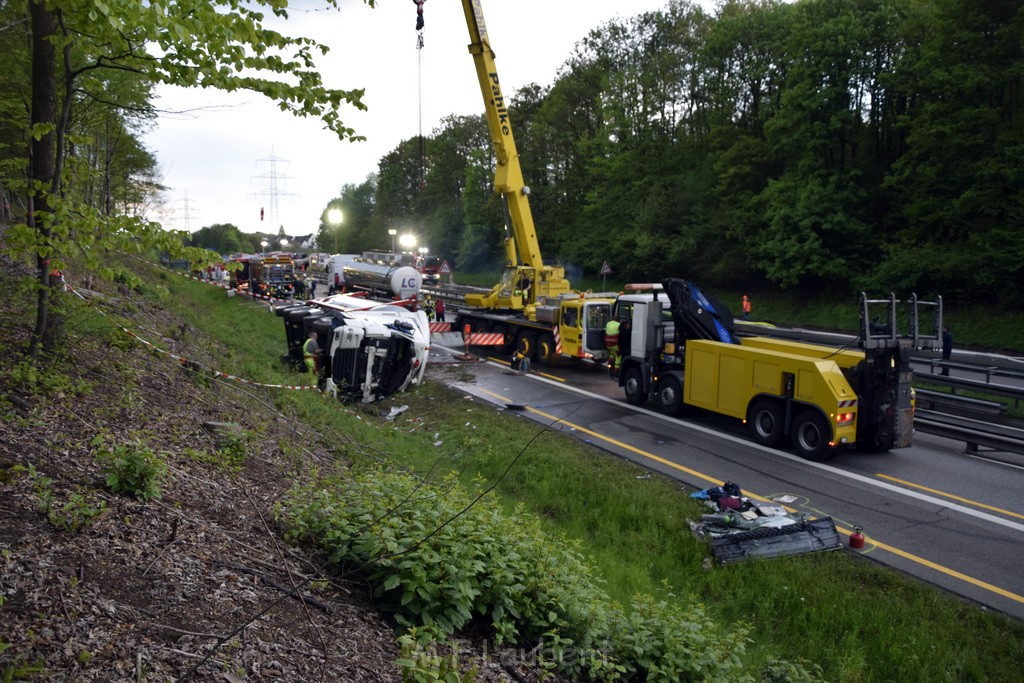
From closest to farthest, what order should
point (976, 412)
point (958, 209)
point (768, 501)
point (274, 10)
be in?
point (274, 10)
point (768, 501)
point (976, 412)
point (958, 209)

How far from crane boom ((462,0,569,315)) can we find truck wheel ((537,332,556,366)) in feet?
4.78

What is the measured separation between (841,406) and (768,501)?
104 inches

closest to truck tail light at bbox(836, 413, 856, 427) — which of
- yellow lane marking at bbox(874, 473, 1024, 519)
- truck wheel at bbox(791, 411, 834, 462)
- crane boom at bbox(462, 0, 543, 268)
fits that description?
truck wheel at bbox(791, 411, 834, 462)

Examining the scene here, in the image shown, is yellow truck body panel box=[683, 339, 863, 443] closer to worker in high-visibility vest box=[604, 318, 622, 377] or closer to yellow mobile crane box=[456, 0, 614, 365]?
worker in high-visibility vest box=[604, 318, 622, 377]

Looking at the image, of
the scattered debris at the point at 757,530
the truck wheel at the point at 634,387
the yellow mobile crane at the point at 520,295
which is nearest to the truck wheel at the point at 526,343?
the yellow mobile crane at the point at 520,295

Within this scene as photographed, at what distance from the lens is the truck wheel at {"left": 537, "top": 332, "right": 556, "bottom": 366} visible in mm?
20453

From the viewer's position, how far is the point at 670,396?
14.6 meters

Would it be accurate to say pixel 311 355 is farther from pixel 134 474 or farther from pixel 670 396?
pixel 134 474

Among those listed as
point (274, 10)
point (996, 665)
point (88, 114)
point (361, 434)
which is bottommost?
point (996, 665)

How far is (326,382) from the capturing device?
14.9 metres

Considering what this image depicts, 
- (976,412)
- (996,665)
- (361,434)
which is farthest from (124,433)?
(976,412)

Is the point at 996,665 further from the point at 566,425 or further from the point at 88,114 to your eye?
the point at 88,114

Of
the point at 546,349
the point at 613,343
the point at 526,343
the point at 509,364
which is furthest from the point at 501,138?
the point at 613,343

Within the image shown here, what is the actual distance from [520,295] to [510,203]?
3.00 m
